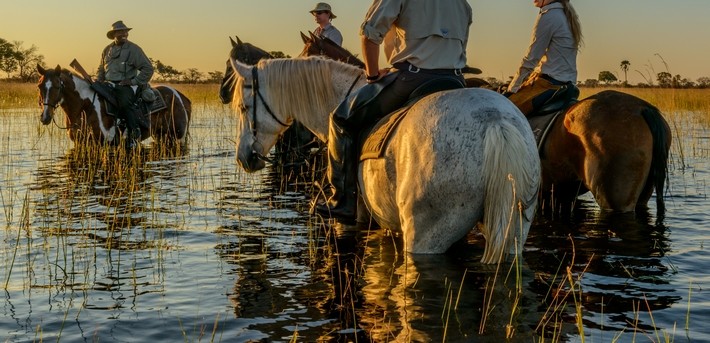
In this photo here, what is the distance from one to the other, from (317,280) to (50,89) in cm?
1048

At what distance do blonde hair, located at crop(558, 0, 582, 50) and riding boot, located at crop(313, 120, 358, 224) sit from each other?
3268 mm

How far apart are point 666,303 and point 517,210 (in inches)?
50.0

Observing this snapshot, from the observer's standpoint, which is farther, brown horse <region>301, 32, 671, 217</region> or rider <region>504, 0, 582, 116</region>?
rider <region>504, 0, 582, 116</region>

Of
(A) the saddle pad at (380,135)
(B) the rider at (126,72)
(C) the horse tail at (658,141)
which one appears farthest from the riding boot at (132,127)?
(A) the saddle pad at (380,135)

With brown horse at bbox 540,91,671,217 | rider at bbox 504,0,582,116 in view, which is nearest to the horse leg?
brown horse at bbox 540,91,671,217

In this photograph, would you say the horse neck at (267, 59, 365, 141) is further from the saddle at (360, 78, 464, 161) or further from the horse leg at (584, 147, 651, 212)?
the horse leg at (584, 147, 651, 212)

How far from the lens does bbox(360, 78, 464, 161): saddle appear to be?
19.4 feet

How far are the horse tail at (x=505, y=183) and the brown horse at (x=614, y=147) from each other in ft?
8.85

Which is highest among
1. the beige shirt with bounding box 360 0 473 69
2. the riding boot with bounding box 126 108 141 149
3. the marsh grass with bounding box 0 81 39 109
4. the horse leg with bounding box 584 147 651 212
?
the marsh grass with bounding box 0 81 39 109

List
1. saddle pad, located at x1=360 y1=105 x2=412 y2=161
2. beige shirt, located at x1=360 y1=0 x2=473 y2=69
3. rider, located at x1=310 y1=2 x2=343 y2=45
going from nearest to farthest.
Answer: saddle pad, located at x1=360 y1=105 x2=412 y2=161
beige shirt, located at x1=360 y1=0 x2=473 y2=69
rider, located at x1=310 y1=2 x2=343 y2=45

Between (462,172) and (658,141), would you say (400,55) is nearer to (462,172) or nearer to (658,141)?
(462,172)

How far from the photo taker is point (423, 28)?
20.3 feet

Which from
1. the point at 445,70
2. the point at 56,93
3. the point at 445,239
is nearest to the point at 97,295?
the point at 445,239

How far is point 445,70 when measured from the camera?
6.36m
